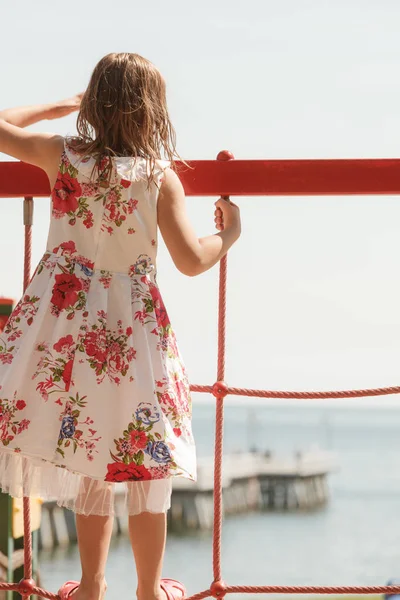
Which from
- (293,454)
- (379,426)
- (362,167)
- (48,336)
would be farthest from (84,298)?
(379,426)

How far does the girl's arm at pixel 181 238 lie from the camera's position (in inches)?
58.6

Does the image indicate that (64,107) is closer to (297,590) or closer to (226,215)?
(226,215)

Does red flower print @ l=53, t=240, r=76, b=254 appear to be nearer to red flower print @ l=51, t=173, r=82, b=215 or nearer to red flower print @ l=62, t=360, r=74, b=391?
red flower print @ l=51, t=173, r=82, b=215

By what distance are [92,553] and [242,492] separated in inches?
1140

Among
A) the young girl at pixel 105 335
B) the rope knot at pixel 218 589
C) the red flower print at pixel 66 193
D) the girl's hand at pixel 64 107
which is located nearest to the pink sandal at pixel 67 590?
the young girl at pixel 105 335

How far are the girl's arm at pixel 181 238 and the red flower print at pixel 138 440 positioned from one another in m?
0.25

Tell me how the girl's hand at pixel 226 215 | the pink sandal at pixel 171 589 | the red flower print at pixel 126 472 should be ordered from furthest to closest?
the girl's hand at pixel 226 215 → the pink sandal at pixel 171 589 → the red flower print at pixel 126 472

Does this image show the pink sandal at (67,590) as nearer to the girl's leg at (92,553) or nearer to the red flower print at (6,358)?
the girl's leg at (92,553)

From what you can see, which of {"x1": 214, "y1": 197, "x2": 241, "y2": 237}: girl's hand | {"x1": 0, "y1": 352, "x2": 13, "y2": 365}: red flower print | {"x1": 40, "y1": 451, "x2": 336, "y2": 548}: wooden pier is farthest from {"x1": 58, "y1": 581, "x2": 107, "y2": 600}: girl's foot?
{"x1": 40, "y1": 451, "x2": 336, "y2": 548}: wooden pier

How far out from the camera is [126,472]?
142 cm

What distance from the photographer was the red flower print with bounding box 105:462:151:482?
1414 mm

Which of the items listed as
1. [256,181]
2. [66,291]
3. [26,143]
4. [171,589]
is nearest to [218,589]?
[171,589]

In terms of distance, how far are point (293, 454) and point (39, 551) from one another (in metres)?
15.3

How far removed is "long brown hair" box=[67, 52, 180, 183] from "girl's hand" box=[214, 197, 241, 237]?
166 mm
